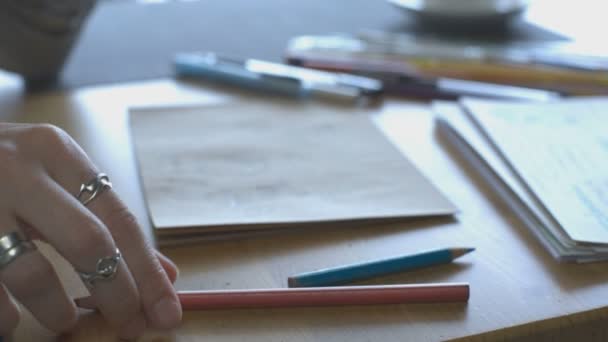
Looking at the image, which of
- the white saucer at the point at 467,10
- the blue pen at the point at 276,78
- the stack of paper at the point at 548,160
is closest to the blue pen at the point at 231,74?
the blue pen at the point at 276,78

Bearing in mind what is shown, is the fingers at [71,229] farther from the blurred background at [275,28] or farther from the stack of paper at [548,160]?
the blurred background at [275,28]

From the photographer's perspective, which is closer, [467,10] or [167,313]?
[167,313]

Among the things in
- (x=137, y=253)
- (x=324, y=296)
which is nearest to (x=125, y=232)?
(x=137, y=253)

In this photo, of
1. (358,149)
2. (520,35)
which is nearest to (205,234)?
(358,149)

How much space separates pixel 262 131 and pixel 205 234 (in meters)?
0.21

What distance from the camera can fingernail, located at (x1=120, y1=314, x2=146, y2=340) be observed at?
496mm

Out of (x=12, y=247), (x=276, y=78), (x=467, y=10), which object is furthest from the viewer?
(x=467, y=10)

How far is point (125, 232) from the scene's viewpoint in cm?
51

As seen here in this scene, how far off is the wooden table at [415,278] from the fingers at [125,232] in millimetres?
17

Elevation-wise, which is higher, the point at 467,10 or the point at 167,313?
the point at 467,10

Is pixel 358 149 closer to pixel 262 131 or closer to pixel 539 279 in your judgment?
pixel 262 131

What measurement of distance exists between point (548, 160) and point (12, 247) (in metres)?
0.45

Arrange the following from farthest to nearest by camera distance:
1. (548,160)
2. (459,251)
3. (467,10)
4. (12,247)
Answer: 1. (467,10)
2. (548,160)
3. (459,251)
4. (12,247)

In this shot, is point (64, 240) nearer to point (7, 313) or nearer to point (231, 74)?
point (7, 313)
